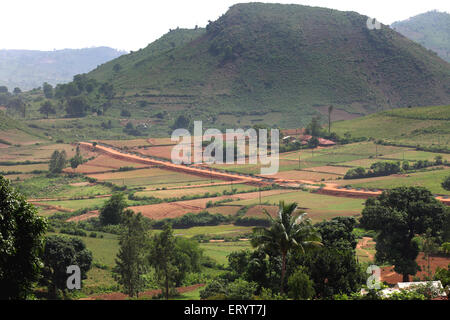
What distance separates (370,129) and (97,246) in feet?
285

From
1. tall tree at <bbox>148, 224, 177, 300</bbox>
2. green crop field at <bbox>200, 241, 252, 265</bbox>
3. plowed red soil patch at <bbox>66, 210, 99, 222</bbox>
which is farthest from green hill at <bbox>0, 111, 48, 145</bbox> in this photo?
tall tree at <bbox>148, 224, 177, 300</bbox>

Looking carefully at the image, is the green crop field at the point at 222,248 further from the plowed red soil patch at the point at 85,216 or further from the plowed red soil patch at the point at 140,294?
the plowed red soil patch at the point at 85,216

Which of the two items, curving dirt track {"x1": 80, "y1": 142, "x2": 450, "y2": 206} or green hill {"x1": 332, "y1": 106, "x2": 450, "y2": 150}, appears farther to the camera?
green hill {"x1": 332, "y1": 106, "x2": 450, "y2": 150}

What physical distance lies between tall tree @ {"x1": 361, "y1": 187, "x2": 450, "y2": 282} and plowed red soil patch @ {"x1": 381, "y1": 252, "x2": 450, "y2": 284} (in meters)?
1.58

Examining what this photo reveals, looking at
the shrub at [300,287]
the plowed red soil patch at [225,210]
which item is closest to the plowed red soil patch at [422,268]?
the shrub at [300,287]

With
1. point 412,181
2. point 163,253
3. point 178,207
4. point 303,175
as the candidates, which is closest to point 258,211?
point 178,207

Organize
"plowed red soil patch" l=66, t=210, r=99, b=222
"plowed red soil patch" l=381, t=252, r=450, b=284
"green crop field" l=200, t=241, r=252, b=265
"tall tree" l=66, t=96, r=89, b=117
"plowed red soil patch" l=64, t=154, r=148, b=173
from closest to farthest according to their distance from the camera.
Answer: "plowed red soil patch" l=381, t=252, r=450, b=284, "green crop field" l=200, t=241, r=252, b=265, "plowed red soil patch" l=66, t=210, r=99, b=222, "plowed red soil patch" l=64, t=154, r=148, b=173, "tall tree" l=66, t=96, r=89, b=117

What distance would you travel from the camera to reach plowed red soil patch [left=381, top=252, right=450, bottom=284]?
4042cm

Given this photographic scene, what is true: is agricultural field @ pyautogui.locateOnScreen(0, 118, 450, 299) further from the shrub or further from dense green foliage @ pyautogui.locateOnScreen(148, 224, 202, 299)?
the shrub

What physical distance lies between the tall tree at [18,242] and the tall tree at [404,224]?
85.4 ft

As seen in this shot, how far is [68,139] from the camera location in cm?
13288

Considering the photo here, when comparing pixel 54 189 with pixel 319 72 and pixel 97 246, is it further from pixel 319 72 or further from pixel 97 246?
pixel 319 72

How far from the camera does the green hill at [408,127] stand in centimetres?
10700


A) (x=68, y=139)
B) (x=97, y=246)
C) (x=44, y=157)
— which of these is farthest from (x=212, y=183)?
(x=68, y=139)
